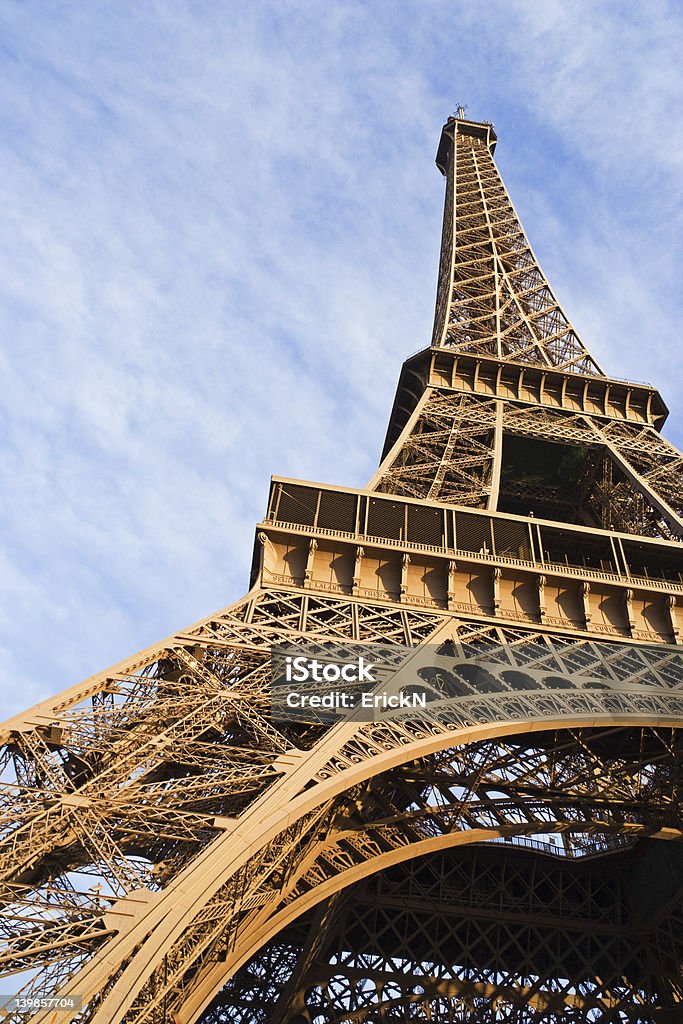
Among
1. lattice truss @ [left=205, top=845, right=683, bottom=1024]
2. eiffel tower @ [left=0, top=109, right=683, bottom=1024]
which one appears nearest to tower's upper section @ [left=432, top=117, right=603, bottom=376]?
eiffel tower @ [left=0, top=109, right=683, bottom=1024]

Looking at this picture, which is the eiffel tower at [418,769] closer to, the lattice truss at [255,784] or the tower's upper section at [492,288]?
the lattice truss at [255,784]

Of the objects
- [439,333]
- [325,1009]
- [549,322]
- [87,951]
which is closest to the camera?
[87,951]

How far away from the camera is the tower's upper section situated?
36625 millimetres

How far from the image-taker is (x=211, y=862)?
11.0 meters

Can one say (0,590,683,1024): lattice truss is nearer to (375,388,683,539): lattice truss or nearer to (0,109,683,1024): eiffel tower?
(0,109,683,1024): eiffel tower

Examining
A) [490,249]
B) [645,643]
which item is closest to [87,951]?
[645,643]

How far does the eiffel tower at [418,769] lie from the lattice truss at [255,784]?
48 millimetres

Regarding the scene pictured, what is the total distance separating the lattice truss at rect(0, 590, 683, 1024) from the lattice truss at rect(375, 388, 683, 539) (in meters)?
6.76

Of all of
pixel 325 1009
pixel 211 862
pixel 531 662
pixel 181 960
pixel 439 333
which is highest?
pixel 439 333

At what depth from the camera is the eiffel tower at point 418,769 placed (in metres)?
11.6

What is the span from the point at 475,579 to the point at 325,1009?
1096cm

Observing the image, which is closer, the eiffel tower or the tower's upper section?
the eiffel tower

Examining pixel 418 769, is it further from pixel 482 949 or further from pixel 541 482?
pixel 541 482

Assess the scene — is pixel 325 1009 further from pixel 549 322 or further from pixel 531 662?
pixel 549 322
